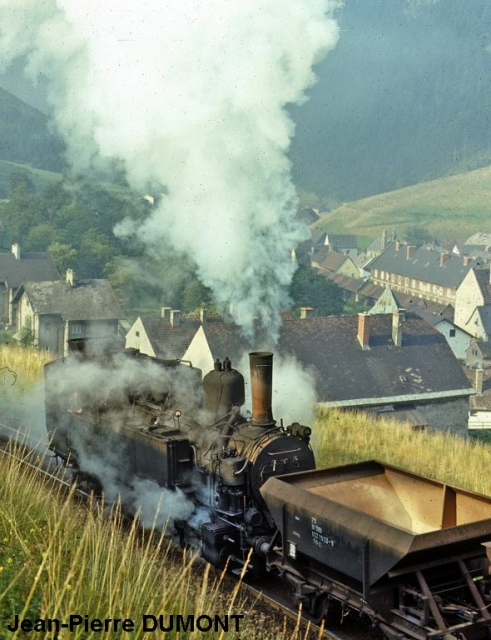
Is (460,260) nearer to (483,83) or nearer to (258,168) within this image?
(258,168)

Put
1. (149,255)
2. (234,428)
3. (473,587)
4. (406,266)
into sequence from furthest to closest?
(406,266)
(149,255)
(234,428)
(473,587)

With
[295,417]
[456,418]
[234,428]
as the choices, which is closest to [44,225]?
[456,418]

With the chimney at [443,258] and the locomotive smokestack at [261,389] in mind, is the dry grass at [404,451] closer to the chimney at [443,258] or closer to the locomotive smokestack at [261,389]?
the locomotive smokestack at [261,389]

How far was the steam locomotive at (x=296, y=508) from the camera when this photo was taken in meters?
8.24

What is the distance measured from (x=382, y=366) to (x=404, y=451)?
21.6 meters

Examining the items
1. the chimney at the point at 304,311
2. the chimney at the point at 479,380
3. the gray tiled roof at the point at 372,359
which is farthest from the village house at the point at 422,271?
the chimney at the point at 304,311

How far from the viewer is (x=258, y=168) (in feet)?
54.8

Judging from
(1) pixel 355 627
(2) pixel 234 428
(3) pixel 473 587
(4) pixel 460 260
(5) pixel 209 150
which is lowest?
(1) pixel 355 627

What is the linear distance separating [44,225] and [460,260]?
4783cm

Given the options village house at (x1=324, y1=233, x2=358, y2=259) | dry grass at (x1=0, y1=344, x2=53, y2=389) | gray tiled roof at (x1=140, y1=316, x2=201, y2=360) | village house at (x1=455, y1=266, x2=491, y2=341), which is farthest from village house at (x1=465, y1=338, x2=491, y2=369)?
village house at (x1=324, y1=233, x2=358, y2=259)

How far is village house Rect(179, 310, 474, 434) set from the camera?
37.3 meters

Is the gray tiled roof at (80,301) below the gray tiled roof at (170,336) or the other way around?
the other way around

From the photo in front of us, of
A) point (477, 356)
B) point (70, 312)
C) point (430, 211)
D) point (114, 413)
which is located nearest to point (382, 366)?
point (70, 312)

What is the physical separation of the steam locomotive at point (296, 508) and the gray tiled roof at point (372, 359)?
20762 millimetres
